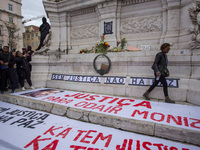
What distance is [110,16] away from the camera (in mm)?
7746

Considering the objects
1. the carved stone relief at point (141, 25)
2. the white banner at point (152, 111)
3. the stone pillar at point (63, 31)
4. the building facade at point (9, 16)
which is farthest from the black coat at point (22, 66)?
the building facade at point (9, 16)

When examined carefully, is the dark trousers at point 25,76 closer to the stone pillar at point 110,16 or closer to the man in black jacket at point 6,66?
the man in black jacket at point 6,66

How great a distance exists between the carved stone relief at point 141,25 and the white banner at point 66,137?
244 inches

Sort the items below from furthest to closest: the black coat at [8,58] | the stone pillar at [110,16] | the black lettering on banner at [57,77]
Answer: the stone pillar at [110,16] → the black lettering on banner at [57,77] → the black coat at [8,58]

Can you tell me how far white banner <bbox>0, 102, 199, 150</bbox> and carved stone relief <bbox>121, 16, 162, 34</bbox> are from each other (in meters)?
6.19

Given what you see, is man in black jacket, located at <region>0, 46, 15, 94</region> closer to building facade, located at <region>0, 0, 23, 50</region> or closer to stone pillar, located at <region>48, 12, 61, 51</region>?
stone pillar, located at <region>48, 12, 61, 51</region>

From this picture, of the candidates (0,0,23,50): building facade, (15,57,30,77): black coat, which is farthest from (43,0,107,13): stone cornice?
(0,0,23,50): building facade

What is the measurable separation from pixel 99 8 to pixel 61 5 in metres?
2.97

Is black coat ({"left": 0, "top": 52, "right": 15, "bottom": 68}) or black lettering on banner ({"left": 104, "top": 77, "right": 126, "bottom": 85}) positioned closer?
black lettering on banner ({"left": 104, "top": 77, "right": 126, "bottom": 85})

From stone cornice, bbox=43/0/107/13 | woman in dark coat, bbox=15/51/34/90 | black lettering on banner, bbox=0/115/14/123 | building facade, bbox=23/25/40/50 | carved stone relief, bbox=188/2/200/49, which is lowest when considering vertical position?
black lettering on banner, bbox=0/115/14/123

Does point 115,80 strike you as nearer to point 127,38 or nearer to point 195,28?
point 127,38

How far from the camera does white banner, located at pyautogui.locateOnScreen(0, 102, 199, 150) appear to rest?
2398 millimetres

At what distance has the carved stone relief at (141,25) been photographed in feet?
22.9

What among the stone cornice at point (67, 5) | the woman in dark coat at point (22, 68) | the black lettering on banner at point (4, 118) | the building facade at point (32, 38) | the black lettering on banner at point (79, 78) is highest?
the building facade at point (32, 38)
